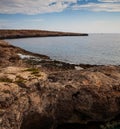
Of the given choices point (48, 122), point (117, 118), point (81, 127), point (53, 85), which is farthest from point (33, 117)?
point (117, 118)

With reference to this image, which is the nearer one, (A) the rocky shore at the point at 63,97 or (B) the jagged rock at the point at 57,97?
(B) the jagged rock at the point at 57,97

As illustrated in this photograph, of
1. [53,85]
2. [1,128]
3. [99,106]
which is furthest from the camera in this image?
[99,106]

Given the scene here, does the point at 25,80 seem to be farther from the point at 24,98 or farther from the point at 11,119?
the point at 11,119

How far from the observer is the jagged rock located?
18594mm

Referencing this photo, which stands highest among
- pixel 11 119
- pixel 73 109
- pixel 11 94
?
pixel 11 94

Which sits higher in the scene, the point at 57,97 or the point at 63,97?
the point at 57,97

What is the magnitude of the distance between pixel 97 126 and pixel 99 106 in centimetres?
177

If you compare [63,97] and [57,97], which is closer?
[57,97]

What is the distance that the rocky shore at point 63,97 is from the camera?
19.6m

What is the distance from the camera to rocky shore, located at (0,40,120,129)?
19.6 metres

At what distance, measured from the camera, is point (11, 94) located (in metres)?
18.3

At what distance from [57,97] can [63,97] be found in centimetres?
63

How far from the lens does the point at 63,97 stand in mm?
22516

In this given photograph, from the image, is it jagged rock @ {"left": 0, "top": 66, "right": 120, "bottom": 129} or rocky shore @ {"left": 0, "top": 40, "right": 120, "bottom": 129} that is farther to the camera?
rocky shore @ {"left": 0, "top": 40, "right": 120, "bottom": 129}
